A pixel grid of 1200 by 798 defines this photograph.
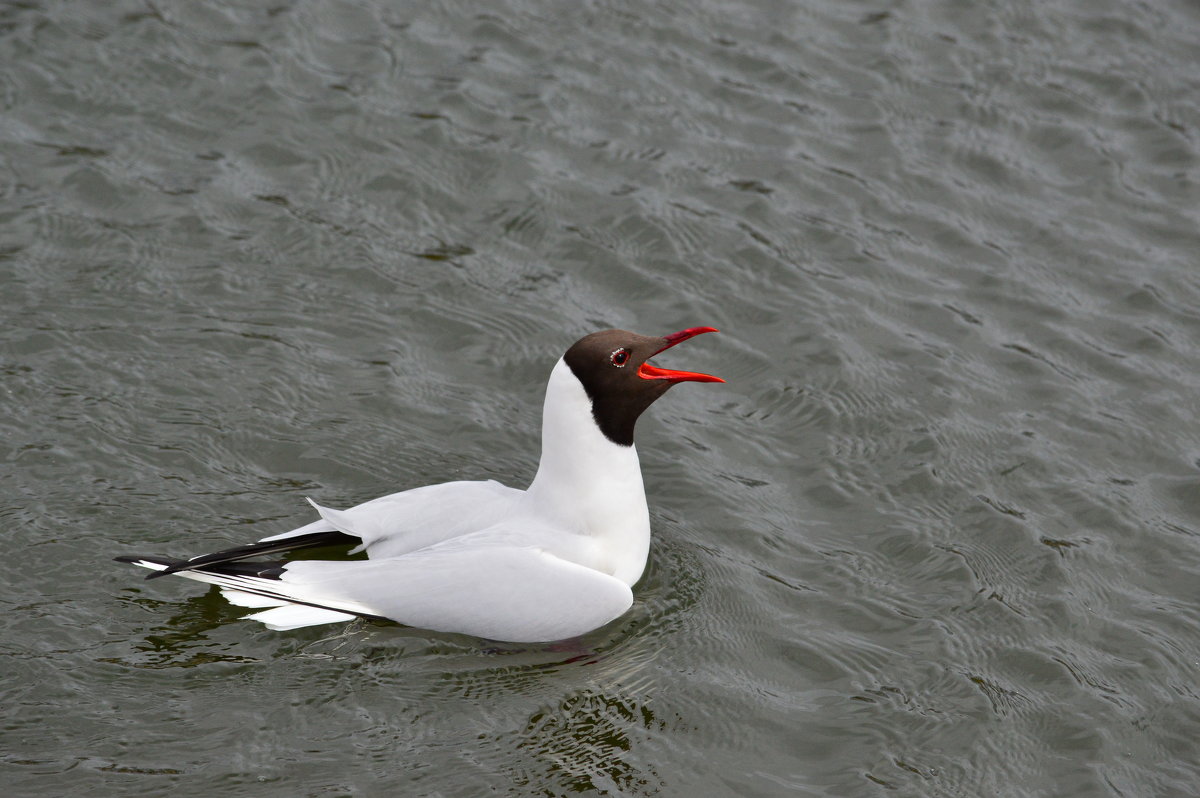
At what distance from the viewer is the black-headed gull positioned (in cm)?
636

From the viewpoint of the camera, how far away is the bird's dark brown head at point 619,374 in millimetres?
6539

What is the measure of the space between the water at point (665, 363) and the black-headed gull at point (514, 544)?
0.19m

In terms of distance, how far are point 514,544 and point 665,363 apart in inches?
103

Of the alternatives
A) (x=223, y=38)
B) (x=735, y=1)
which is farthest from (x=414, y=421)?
(x=735, y=1)

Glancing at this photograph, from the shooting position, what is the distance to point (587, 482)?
22.1 feet

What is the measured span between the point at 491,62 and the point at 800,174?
2.70 meters

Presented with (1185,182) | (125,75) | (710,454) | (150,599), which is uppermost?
(1185,182)

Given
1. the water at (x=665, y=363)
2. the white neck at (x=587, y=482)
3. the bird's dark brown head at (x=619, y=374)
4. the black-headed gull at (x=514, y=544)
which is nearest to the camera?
the water at (x=665, y=363)

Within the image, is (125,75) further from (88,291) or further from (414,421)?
(414,421)

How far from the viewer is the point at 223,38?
11047 millimetres

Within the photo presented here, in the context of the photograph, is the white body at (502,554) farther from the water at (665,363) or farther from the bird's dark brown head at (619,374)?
the water at (665,363)

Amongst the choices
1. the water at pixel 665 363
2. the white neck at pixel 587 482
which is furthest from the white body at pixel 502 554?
the water at pixel 665 363

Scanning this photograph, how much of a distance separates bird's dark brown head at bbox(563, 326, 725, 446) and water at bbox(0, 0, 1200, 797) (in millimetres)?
973

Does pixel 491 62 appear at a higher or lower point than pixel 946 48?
lower
